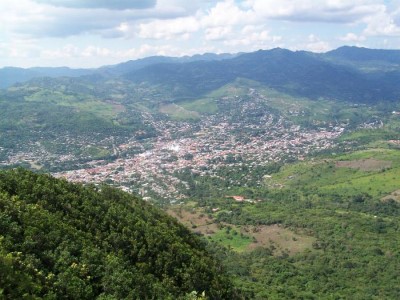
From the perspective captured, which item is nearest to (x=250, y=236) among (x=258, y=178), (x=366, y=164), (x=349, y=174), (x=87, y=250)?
(x=258, y=178)

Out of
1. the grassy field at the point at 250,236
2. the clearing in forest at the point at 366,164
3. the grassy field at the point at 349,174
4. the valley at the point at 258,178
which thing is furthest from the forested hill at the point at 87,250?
the clearing in forest at the point at 366,164

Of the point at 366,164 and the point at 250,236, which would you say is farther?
the point at 366,164

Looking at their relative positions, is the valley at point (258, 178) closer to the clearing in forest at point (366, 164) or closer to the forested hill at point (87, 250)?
the clearing in forest at point (366, 164)

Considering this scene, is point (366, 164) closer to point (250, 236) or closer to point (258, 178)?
point (258, 178)

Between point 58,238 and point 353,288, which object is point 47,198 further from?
point 353,288

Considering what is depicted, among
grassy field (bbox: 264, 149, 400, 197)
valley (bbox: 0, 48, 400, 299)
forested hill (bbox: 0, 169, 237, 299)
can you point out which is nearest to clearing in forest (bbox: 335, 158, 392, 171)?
grassy field (bbox: 264, 149, 400, 197)

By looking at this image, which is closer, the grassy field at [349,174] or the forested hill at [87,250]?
the forested hill at [87,250]

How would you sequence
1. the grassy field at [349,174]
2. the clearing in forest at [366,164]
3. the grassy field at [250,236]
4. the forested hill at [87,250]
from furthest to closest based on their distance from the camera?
the clearing in forest at [366,164] → the grassy field at [349,174] → the grassy field at [250,236] → the forested hill at [87,250]

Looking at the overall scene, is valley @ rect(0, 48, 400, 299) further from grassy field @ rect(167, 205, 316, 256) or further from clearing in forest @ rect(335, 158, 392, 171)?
clearing in forest @ rect(335, 158, 392, 171)
